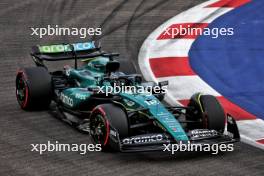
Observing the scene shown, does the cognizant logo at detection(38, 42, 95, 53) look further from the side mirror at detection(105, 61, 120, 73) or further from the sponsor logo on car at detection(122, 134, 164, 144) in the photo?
the sponsor logo on car at detection(122, 134, 164, 144)

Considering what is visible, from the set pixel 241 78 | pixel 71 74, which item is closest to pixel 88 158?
pixel 71 74

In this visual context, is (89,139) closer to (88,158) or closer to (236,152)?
(88,158)

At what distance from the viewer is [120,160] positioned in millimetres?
9508

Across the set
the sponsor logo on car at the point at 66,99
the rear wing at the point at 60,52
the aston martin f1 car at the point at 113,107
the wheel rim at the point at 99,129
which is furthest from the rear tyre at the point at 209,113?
the rear wing at the point at 60,52

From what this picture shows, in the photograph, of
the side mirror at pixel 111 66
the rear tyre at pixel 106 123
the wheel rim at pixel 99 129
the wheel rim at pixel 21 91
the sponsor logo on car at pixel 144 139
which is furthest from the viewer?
the wheel rim at pixel 21 91

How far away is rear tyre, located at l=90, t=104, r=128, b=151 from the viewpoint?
957cm

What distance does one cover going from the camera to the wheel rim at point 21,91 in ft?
39.1

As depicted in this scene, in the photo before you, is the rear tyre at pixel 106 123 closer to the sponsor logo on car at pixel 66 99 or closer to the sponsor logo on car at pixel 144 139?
the sponsor logo on car at pixel 144 139

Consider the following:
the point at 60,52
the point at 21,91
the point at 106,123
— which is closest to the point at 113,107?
the point at 106,123

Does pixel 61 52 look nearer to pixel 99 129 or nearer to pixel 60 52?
pixel 60 52

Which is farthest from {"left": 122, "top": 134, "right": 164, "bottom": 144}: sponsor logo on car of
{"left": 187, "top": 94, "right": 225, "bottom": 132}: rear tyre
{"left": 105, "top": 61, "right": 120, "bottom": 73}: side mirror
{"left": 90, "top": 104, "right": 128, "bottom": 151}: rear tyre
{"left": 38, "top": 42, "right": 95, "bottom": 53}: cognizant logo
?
{"left": 38, "top": 42, "right": 95, "bottom": 53}: cognizant logo

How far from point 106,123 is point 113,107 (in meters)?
0.28

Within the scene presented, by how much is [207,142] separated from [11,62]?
6.69 meters

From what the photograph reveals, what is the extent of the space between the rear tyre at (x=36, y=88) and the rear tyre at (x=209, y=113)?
279 cm
